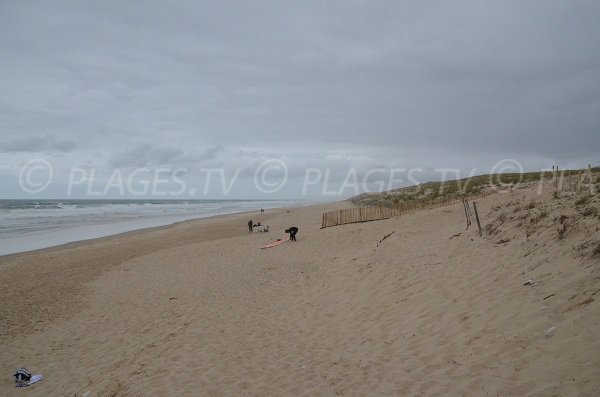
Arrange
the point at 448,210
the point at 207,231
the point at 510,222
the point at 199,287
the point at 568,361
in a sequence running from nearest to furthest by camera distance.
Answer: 1. the point at 568,361
2. the point at 510,222
3. the point at 199,287
4. the point at 448,210
5. the point at 207,231

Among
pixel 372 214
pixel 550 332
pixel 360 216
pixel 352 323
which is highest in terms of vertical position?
pixel 372 214

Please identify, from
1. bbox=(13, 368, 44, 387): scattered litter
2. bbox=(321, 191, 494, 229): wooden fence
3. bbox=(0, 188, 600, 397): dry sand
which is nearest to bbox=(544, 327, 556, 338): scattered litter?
bbox=(0, 188, 600, 397): dry sand

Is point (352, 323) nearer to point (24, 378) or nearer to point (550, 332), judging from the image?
point (550, 332)

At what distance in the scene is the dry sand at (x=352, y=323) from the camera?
14.7 ft

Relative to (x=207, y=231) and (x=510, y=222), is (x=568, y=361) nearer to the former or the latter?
(x=510, y=222)

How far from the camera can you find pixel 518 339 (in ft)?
15.3

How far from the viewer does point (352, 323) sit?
7207 millimetres

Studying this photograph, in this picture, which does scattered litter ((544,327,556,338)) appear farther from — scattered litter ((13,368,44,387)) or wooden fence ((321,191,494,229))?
wooden fence ((321,191,494,229))

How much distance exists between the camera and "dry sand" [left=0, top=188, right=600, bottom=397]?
4480 millimetres

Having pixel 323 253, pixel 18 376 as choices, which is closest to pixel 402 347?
pixel 18 376

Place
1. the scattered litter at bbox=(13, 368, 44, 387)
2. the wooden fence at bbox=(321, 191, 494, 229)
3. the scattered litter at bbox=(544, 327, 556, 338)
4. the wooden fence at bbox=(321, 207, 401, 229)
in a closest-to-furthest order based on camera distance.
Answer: the scattered litter at bbox=(544, 327, 556, 338) → the scattered litter at bbox=(13, 368, 44, 387) → the wooden fence at bbox=(321, 191, 494, 229) → the wooden fence at bbox=(321, 207, 401, 229)

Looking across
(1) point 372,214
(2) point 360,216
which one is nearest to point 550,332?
(2) point 360,216

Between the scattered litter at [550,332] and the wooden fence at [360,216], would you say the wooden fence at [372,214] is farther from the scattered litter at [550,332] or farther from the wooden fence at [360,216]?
the scattered litter at [550,332]

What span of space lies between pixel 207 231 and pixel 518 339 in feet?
88.5
